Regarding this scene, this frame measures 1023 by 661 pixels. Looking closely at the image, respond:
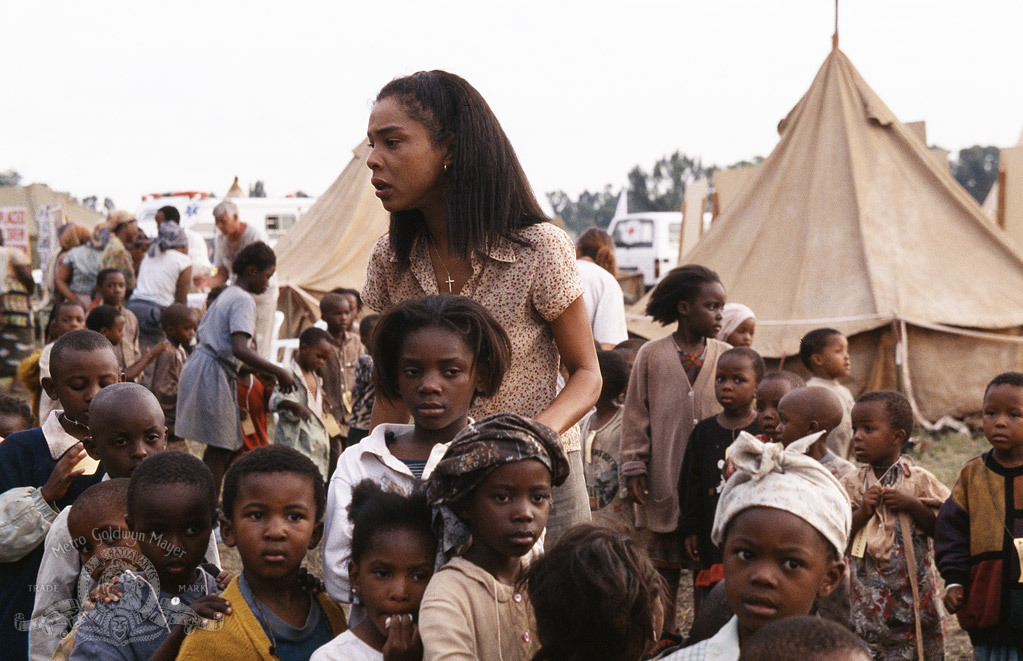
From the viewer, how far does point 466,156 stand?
9.06 feet

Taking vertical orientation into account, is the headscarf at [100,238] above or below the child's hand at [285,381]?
above

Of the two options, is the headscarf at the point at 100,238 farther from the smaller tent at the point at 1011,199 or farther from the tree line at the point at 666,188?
the tree line at the point at 666,188

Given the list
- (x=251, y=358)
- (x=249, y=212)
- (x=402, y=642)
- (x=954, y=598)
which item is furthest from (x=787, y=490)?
(x=249, y=212)

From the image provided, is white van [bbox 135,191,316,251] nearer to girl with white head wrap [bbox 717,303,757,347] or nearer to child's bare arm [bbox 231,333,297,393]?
child's bare arm [bbox 231,333,297,393]

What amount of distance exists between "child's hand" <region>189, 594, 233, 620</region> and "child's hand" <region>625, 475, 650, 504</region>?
2.97 m

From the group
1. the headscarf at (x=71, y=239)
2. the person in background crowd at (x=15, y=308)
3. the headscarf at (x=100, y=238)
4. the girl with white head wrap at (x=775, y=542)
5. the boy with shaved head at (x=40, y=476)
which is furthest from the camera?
the person in background crowd at (x=15, y=308)

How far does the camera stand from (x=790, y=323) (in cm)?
1004

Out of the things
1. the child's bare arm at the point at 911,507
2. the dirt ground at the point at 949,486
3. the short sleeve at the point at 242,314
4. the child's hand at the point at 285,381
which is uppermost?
the short sleeve at the point at 242,314

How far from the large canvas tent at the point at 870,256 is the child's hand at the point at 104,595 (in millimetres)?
8090

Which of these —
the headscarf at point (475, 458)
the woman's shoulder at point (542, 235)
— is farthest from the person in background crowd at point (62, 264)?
the headscarf at point (475, 458)

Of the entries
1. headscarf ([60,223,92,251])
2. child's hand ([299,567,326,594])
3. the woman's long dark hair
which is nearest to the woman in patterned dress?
the woman's long dark hair

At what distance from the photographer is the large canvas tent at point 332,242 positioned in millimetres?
13281

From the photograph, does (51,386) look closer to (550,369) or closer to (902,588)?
(550,369)

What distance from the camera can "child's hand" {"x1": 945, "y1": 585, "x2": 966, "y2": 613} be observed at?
371cm
